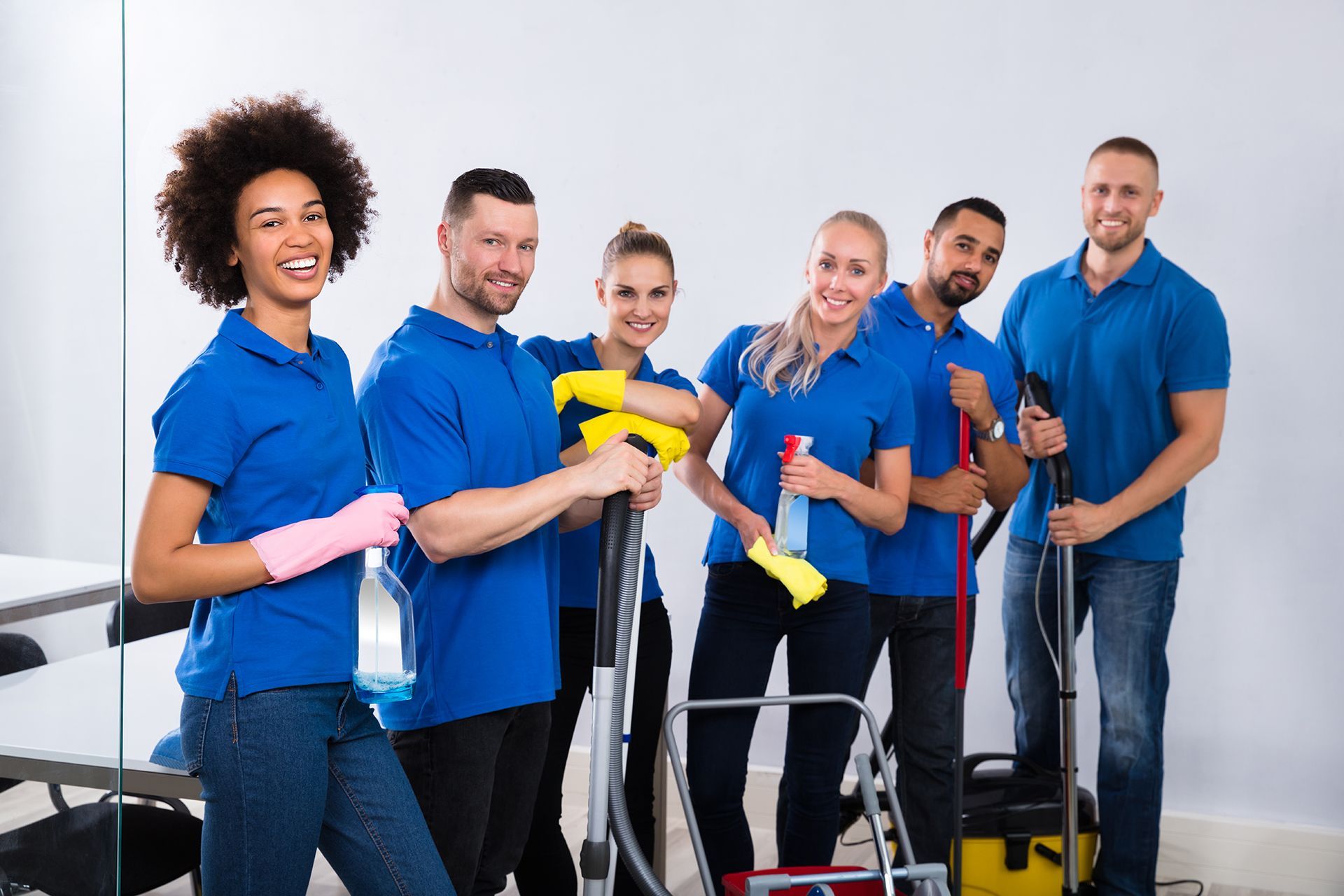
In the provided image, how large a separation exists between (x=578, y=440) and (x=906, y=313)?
94cm

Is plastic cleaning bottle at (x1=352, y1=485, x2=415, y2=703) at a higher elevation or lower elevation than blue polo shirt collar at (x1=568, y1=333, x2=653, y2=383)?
lower

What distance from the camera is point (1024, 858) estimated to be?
271cm

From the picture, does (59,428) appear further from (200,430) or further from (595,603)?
(595,603)

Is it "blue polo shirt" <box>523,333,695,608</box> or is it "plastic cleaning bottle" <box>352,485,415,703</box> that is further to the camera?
"blue polo shirt" <box>523,333,695,608</box>

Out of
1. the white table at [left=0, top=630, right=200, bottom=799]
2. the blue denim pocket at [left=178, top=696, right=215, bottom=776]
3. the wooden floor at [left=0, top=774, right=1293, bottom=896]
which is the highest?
the white table at [left=0, top=630, right=200, bottom=799]

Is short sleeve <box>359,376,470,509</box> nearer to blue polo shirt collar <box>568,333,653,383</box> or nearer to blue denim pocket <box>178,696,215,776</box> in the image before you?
blue denim pocket <box>178,696,215,776</box>

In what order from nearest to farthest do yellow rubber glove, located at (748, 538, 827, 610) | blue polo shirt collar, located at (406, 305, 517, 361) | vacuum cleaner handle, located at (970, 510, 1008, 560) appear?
1. blue polo shirt collar, located at (406, 305, 517, 361)
2. yellow rubber glove, located at (748, 538, 827, 610)
3. vacuum cleaner handle, located at (970, 510, 1008, 560)

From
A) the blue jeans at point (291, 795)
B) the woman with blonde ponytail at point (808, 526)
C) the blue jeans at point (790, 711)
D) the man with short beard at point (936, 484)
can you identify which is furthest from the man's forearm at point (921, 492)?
the blue jeans at point (291, 795)

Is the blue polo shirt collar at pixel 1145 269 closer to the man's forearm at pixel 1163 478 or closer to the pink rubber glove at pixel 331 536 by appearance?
the man's forearm at pixel 1163 478

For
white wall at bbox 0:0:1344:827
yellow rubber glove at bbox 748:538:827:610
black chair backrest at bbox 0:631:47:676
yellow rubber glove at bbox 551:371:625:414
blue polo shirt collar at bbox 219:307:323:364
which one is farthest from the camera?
white wall at bbox 0:0:1344:827

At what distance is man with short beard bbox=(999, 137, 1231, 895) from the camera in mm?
2729

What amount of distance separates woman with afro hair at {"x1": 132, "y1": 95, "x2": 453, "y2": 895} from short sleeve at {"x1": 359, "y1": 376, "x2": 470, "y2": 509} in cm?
12

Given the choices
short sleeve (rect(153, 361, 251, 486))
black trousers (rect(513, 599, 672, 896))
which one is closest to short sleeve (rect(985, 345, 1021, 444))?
black trousers (rect(513, 599, 672, 896))

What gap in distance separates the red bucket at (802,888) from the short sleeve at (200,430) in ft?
3.27
